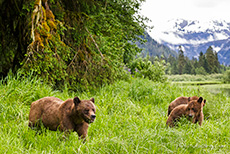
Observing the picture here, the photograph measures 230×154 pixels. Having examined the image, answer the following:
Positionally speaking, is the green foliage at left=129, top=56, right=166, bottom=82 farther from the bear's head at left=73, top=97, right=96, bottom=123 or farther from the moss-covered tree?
the bear's head at left=73, top=97, right=96, bottom=123

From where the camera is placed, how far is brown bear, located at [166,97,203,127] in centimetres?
319

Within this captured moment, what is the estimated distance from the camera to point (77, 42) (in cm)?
587

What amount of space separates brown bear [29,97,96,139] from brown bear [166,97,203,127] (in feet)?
4.58

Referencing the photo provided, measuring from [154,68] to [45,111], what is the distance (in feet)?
33.6

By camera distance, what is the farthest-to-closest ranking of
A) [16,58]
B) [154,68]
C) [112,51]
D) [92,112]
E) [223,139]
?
[154,68], [112,51], [16,58], [223,139], [92,112]

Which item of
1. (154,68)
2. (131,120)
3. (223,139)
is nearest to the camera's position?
(223,139)

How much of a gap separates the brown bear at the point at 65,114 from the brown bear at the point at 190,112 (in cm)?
140

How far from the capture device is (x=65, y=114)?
2701 millimetres

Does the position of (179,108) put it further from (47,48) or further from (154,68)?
(154,68)

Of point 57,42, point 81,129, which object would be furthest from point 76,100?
point 57,42

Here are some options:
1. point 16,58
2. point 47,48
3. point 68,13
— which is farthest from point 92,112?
point 68,13

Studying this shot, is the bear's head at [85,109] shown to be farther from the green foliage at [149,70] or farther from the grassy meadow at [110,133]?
the green foliage at [149,70]

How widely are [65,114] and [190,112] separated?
173cm

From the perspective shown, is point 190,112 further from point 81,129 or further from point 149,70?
point 149,70
